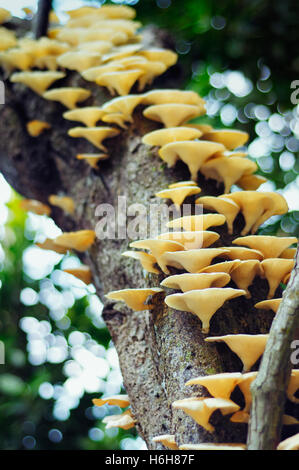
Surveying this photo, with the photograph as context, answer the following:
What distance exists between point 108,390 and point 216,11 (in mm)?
3013

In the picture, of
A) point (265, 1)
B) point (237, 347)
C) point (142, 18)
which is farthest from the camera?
point (142, 18)

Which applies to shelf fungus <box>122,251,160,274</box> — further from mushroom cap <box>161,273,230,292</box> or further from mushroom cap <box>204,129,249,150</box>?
mushroom cap <box>204,129,249,150</box>

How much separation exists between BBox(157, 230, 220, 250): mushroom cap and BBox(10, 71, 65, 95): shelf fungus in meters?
1.52

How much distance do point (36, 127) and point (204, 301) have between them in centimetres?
168

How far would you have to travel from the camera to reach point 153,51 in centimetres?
258

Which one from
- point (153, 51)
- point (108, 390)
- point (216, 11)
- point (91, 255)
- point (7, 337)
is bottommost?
point (108, 390)

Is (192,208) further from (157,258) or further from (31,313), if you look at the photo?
(31,313)

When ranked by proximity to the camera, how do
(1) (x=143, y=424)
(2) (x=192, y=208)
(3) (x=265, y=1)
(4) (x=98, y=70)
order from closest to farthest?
(1) (x=143, y=424), (2) (x=192, y=208), (4) (x=98, y=70), (3) (x=265, y=1)

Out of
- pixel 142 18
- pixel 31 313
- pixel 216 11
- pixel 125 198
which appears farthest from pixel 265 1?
pixel 31 313

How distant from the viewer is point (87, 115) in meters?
2.28

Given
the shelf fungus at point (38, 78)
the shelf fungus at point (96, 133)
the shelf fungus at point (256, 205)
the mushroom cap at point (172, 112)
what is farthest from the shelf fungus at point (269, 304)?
the shelf fungus at point (38, 78)

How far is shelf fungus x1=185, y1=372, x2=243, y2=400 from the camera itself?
107cm

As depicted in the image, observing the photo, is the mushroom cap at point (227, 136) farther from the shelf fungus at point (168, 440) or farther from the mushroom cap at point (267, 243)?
the shelf fungus at point (168, 440)

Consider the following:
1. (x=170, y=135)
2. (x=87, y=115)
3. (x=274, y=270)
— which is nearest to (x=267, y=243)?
Answer: (x=274, y=270)
